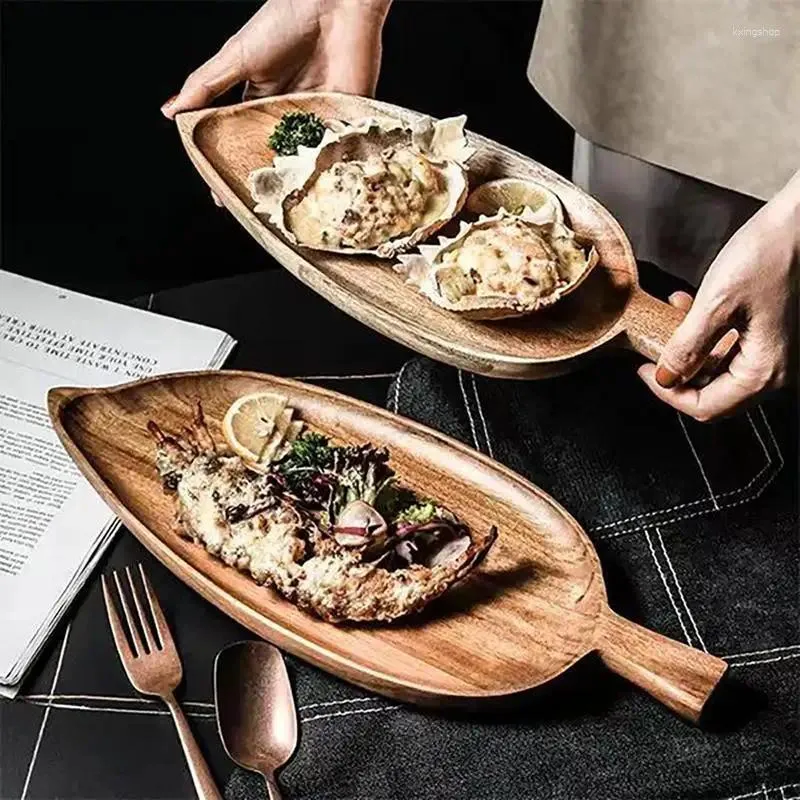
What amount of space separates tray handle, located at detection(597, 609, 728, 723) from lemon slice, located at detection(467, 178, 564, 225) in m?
0.51

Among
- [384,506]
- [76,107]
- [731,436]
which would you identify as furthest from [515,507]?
[76,107]

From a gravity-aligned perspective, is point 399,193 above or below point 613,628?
above

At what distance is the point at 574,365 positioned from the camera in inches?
52.6

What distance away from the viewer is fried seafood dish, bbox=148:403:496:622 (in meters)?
1.20

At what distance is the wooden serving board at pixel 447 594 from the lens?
3.80 ft

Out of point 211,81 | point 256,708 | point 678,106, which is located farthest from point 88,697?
point 678,106

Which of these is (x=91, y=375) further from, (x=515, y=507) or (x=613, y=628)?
(x=613, y=628)

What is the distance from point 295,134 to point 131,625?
0.59 m

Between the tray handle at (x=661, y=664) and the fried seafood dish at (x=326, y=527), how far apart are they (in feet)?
0.43

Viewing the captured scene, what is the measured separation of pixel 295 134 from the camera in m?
1.55

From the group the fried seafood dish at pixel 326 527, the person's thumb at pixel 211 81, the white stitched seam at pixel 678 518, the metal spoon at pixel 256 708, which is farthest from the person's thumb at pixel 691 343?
the person's thumb at pixel 211 81

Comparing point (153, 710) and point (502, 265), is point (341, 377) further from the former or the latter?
point (153, 710)

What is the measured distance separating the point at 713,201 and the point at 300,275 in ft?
1.89

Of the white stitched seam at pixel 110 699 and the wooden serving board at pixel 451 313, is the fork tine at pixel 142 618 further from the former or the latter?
the wooden serving board at pixel 451 313
